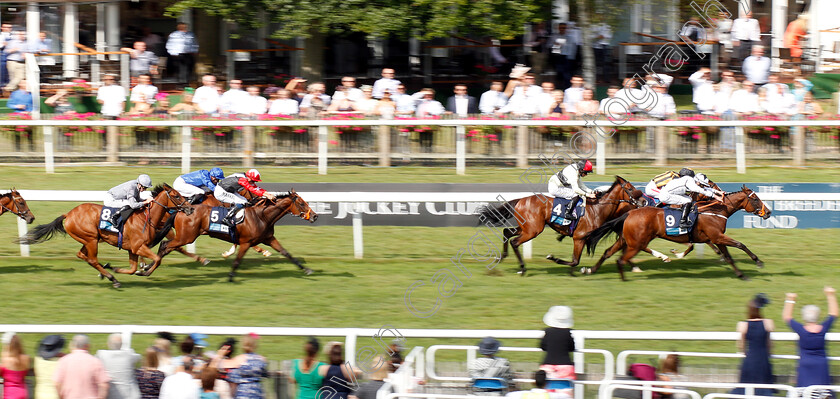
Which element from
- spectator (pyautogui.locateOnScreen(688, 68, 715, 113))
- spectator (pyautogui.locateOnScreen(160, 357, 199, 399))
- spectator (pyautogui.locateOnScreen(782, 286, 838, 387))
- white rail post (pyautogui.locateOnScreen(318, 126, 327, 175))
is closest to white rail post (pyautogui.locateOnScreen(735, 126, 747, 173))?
spectator (pyautogui.locateOnScreen(688, 68, 715, 113))

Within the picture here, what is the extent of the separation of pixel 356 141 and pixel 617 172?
3.32 metres

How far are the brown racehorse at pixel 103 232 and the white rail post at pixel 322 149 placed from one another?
3.51 meters

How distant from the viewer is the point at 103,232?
1012cm

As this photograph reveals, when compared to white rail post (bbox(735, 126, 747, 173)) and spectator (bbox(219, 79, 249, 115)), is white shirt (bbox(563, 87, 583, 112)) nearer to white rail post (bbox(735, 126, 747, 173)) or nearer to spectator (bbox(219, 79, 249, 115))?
white rail post (bbox(735, 126, 747, 173))

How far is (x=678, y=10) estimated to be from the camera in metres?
15.8

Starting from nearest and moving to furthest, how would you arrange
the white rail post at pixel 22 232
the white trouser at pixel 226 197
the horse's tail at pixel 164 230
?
the horse's tail at pixel 164 230, the white trouser at pixel 226 197, the white rail post at pixel 22 232

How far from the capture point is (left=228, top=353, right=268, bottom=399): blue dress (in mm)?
6215

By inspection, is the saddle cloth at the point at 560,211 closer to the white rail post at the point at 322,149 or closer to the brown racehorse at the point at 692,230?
the brown racehorse at the point at 692,230

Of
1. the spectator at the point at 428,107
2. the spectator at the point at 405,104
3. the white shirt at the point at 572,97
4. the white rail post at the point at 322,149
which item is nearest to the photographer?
the white rail post at the point at 322,149

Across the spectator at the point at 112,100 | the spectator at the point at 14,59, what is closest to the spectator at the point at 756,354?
the spectator at the point at 112,100

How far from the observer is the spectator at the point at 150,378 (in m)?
6.30

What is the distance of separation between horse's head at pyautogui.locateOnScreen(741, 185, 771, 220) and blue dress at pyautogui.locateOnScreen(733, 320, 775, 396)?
4.05 metres

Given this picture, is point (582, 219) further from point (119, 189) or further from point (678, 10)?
point (678, 10)

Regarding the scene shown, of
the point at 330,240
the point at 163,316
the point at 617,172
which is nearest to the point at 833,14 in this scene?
the point at 617,172
